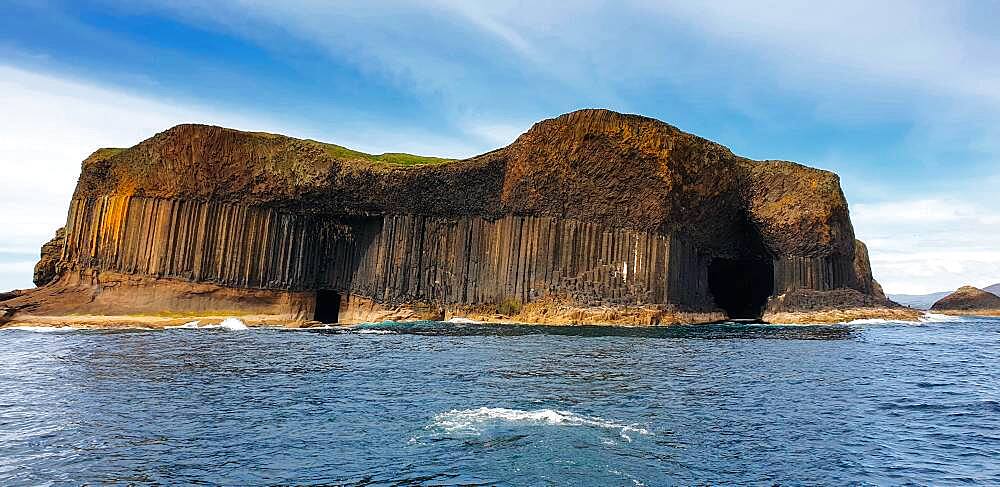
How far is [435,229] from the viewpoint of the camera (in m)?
59.6

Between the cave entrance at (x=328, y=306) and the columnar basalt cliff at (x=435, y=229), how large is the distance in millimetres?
392

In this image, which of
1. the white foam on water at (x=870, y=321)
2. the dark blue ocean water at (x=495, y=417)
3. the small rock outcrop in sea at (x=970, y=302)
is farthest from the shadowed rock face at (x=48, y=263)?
the small rock outcrop in sea at (x=970, y=302)

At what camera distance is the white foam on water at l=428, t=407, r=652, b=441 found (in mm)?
15062

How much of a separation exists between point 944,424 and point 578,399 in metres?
8.38

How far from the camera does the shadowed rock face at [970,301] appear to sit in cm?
9806

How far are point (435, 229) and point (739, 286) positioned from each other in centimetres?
3481

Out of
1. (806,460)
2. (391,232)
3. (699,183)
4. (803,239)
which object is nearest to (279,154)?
(391,232)

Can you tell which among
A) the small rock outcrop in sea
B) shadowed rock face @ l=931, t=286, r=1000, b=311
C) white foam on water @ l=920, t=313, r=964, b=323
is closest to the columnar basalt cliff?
Result: white foam on water @ l=920, t=313, r=964, b=323

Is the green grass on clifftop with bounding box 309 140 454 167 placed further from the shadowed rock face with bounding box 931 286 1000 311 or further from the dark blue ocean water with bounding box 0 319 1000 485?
the shadowed rock face with bounding box 931 286 1000 311

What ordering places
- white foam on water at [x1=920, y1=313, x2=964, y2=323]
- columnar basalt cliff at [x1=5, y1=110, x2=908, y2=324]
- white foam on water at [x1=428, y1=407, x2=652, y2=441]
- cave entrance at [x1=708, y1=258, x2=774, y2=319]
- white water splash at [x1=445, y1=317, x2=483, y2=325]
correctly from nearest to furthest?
white foam on water at [x1=428, y1=407, x2=652, y2=441]
columnar basalt cliff at [x1=5, y1=110, x2=908, y2=324]
white water splash at [x1=445, y1=317, x2=483, y2=325]
white foam on water at [x1=920, y1=313, x2=964, y2=323]
cave entrance at [x1=708, y1=258, x2=774, y2=319]

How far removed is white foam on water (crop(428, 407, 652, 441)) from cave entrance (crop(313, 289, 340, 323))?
47501 millimetres

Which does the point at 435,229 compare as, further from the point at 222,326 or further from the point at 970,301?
the point at 970,301

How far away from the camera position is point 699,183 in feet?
188

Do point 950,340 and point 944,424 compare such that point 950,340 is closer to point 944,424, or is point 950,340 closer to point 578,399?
point 944,424
